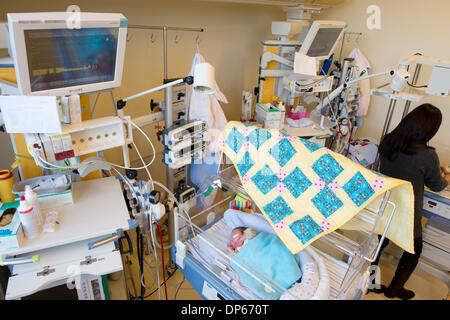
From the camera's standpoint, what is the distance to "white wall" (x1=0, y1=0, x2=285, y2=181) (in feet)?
7.18

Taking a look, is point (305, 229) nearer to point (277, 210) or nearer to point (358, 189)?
point (277, 210)

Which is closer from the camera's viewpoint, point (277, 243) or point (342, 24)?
point (277, 243)

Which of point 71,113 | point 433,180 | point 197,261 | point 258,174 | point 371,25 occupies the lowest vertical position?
point 197,261

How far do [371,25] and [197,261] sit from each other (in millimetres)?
3115

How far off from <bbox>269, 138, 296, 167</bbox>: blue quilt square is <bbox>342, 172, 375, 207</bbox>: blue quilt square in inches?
11.1

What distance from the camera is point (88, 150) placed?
5.02 ft

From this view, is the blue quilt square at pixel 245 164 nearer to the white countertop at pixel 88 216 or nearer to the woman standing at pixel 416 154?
the white countertop at pixel 88 216

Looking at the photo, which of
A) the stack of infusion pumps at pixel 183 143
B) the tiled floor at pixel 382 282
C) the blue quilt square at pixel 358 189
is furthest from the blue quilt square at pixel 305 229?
the tiled floor at pixel 382 282

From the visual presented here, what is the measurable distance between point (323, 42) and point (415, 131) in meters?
1.30

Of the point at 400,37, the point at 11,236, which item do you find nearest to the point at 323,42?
the point at 400,37
